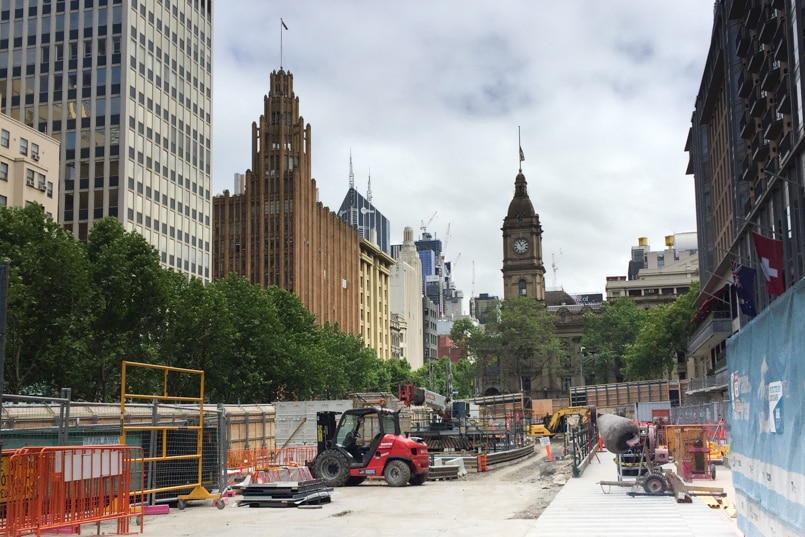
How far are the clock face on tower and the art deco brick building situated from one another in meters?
34.2

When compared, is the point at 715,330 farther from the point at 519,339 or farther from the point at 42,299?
the point at 42,299

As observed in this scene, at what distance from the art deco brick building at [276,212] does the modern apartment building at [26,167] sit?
1904 inches

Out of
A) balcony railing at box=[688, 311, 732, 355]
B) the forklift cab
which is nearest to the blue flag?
balcony railing at box=[688, 311, 732, 355]

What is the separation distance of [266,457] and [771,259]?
82.8 feet

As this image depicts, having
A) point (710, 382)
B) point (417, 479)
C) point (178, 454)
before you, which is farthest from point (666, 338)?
point (178, 454)

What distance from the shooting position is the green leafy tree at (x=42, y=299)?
125 feet

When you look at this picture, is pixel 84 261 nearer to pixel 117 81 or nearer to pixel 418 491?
pixel 418 491

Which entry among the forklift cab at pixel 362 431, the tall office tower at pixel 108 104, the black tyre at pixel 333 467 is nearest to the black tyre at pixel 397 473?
the forklift cab at pixel 362 431

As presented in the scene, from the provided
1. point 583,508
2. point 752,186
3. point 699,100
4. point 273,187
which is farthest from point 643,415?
point 273,187

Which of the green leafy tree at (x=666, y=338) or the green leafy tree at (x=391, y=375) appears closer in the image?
the green leafy tree at (x=666, y=338)

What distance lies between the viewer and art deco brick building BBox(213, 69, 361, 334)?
118375 mm

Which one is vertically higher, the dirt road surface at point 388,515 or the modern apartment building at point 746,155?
the modern apartment building at point 746,155

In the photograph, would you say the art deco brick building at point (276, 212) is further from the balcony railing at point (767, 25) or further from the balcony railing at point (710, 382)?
the balcony railing at point (767, 25)

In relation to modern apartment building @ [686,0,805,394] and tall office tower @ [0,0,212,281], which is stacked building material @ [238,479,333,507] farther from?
tall office tower @ [0,0,212,281]
